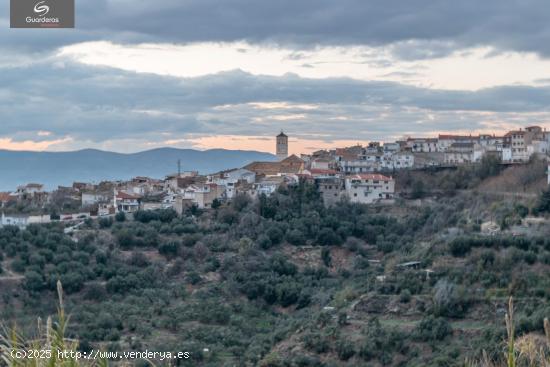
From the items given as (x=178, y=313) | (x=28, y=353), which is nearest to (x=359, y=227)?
(x=178, y=313)

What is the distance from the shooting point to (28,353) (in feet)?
12.4

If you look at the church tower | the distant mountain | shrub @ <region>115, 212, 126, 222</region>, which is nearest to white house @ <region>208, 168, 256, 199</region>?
shrub @ <region>115, 212, 126, 222</region>

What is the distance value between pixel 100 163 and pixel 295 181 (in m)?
34.7

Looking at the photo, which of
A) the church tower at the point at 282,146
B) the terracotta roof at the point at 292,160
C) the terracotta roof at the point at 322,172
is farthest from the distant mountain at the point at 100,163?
the terracotta roof at the point at 322,172

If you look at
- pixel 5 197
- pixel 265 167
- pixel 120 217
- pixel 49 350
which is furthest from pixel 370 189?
pixel 49 350

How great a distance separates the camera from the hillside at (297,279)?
1727cm

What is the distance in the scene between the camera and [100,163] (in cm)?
6962

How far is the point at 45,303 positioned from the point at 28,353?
68.6 ft

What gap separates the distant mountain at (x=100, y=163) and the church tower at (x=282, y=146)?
14.5 meters

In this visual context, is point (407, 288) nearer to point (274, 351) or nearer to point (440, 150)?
point (274, 351)

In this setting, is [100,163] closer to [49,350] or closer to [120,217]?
[120,217]

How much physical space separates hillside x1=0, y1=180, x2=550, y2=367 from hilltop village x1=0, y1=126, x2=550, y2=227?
1.74 meters

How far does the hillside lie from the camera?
680 inches

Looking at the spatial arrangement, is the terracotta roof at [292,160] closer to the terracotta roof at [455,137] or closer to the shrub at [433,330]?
the terracotta roof at [455,137]
